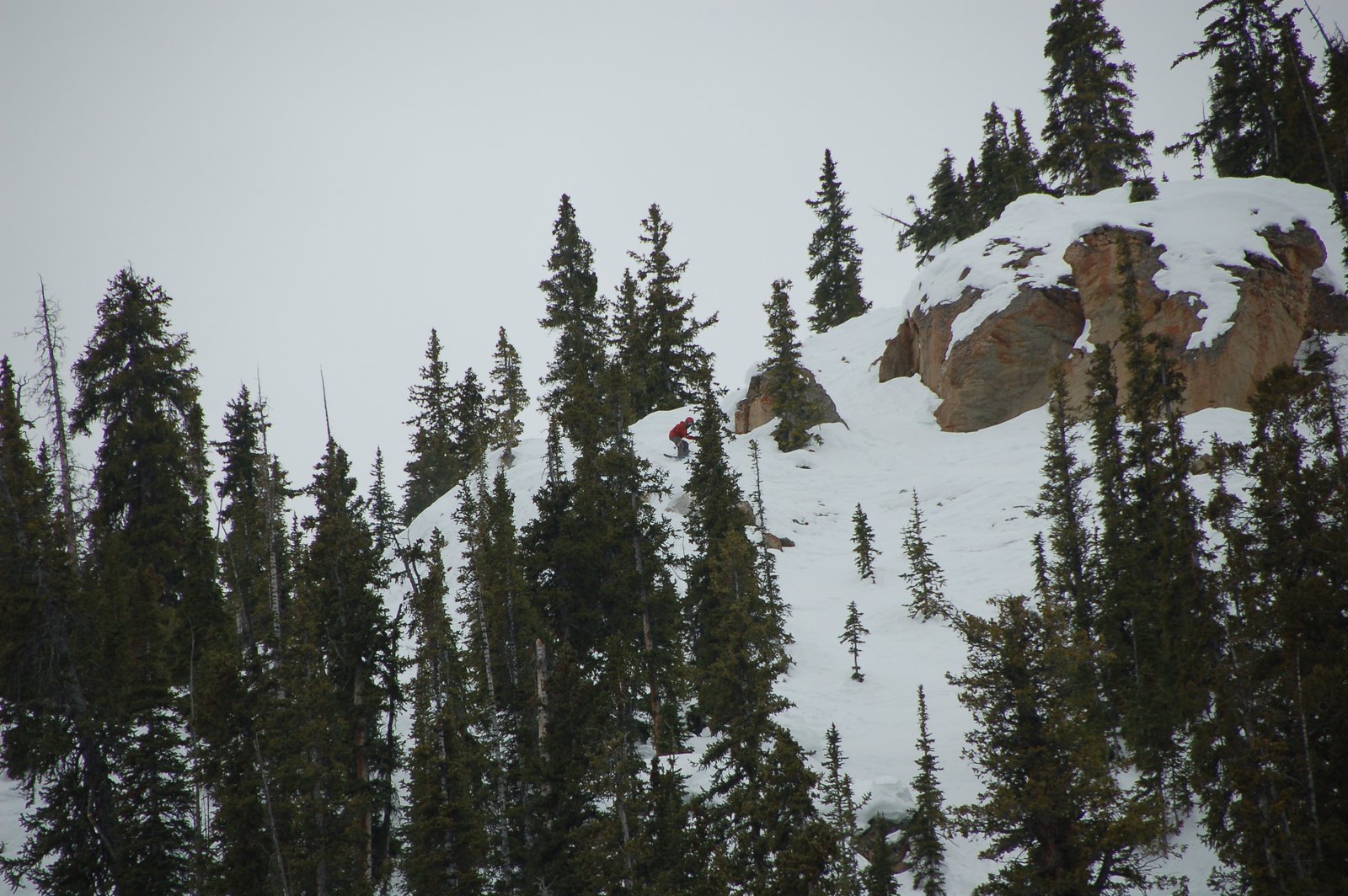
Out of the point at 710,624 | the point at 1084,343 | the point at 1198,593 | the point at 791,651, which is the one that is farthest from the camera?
the point at 1084,343

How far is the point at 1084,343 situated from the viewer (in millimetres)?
50156

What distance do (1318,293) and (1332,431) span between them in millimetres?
40025

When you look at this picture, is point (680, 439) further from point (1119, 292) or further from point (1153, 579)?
point (1153, 579)

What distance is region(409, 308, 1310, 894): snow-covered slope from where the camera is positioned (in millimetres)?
25719

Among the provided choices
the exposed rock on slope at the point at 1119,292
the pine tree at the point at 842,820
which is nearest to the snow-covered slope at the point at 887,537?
the pine tree at the point at 842,820

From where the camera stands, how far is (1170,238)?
155 feet

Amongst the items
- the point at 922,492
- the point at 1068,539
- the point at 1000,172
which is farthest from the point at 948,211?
the point at 1068,539

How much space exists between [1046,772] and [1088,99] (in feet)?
181

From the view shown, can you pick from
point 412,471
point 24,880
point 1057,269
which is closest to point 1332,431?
point 24,880

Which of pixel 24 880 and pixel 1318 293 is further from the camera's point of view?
pixel 1318 293

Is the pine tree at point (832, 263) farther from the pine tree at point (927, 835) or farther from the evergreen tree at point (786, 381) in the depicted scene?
the pine tree at point (927, 835)

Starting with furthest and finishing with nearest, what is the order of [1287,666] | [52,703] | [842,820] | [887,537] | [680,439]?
[680,439], [887,537], [842,820], [52,703], [1287,666]

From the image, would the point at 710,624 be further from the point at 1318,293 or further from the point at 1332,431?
the point at 1318,293

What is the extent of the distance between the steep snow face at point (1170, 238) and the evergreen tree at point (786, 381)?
39.5 ft
